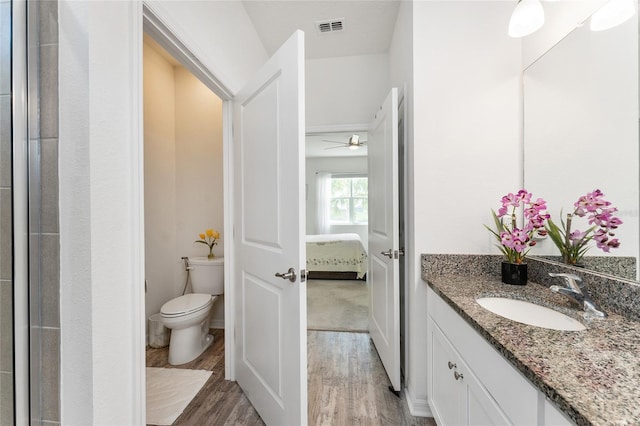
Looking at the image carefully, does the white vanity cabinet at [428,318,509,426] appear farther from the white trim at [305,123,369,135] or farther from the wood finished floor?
the white trim at [305,123,369,135]

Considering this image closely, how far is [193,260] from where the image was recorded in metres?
2.38

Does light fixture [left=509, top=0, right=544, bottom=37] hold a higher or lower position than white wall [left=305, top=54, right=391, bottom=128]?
lower

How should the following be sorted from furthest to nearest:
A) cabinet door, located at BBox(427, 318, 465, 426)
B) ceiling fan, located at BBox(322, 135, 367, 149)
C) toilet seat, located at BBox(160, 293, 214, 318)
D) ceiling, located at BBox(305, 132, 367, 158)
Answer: ceiling, located at BBox(305, 132, 367, 158)
ceiling fan, located at BBox(322, 135, 367, 149)
toilet seat, located at BBox(160, 293, 214, 318)
cabinet door, located at BBox(427, 318, 465, 426)

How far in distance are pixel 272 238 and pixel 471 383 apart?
102 centimetres

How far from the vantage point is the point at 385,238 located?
1.80 m

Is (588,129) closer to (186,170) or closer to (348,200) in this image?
(186,170)

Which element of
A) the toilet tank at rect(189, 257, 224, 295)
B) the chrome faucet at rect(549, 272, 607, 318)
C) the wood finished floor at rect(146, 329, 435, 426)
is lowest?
the wood finished floor at rect(146, 329, 435, 426)

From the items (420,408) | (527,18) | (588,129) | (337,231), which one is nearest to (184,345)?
(420,408)

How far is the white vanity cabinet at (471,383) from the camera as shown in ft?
2.10

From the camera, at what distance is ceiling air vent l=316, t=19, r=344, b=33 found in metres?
2.03

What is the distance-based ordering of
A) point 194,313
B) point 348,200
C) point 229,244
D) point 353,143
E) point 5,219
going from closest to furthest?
point 5,219
point 229,244
point 194,313
point 353,143
point 348,200

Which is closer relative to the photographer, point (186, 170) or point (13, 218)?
point (13, 218)

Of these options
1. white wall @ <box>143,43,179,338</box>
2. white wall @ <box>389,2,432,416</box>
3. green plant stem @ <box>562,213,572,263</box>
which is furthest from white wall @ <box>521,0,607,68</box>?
white wall @ <box>143,43,179,338</box>

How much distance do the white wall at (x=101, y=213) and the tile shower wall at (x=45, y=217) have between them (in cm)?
4
